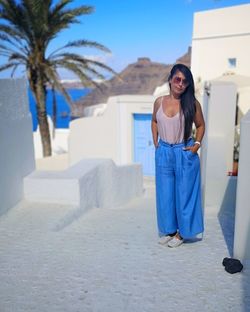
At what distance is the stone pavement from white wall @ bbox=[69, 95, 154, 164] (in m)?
9.09

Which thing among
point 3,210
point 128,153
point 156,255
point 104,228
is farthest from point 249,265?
point 128,153

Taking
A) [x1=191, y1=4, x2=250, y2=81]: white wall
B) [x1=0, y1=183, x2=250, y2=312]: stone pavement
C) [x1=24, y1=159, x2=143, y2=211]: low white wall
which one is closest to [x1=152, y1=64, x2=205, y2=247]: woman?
[x1=0, y1=183, x2=250, y2=312]: stone pavement

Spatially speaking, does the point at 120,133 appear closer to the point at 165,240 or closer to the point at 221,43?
the point at 221,43

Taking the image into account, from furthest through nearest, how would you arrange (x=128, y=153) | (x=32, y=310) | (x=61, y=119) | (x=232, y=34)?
(x=61, y=119)
(x=232, y=34)
(x=128, y=153)
(x=32, y=310)

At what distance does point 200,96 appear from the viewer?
1064 cm

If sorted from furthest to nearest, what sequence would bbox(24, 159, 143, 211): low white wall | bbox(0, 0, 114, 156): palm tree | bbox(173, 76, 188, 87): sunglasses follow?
bbox(0, 0, 114, 156): palm tree, bbox(24, 159, 143, 211): low white wall, bbox(173, 76, 188, 87): sunglasses

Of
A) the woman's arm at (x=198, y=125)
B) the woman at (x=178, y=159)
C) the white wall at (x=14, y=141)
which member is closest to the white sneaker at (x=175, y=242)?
the woman at (x=178, y=159)

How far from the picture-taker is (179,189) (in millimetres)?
3402

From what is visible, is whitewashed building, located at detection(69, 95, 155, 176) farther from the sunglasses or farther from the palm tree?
the sunglasses

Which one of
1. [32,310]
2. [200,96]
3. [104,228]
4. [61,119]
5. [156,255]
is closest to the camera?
[32,310]

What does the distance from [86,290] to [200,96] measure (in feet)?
28.9

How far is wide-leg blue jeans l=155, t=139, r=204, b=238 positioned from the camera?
335 cm

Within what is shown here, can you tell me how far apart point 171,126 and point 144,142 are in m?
10.1

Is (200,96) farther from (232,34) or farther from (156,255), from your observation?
(156,255)
